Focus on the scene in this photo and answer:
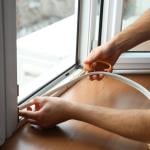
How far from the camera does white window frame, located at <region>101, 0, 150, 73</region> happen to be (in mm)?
1256

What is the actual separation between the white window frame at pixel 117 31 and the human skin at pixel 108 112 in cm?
17

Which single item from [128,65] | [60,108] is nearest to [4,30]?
→ [60,108]

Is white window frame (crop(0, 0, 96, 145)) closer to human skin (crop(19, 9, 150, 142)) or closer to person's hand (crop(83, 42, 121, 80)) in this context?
human skin (crop(19, 9, 150, 142))

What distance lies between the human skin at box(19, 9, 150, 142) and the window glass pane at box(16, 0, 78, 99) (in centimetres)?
14

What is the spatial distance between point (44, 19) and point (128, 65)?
0.35 meters

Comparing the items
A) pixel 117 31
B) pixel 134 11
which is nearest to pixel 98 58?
pixel 117 31

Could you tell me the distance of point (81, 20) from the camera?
126 cm

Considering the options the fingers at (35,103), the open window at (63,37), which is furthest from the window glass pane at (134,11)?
the fingers at (35,103)

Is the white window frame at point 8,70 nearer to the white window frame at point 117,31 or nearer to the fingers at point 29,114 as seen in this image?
the fingers at point 29,114

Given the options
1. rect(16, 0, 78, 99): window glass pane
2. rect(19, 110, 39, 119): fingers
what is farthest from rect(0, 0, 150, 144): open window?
rect(19, 110, 39, 119): fingers

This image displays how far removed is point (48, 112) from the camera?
86 centimetres

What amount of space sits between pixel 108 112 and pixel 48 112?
0.15 meters

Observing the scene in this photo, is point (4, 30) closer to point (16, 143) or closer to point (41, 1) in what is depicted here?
point (16, 143)

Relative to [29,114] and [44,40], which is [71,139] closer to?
[29,114]
